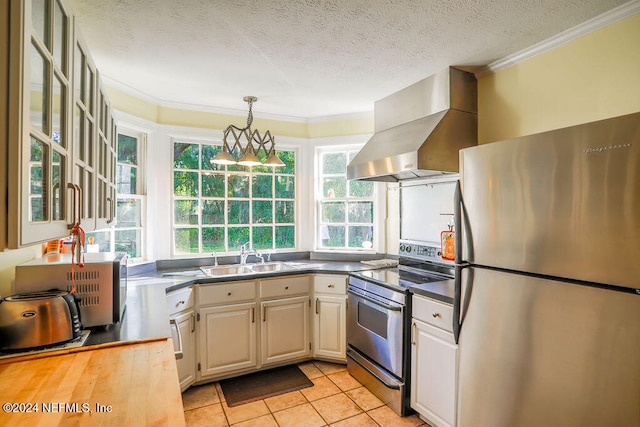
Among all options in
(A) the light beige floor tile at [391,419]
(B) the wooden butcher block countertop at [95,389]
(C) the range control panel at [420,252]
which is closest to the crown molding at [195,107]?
(C) the range control panel at [420,252]

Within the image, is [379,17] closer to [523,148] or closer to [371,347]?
[523,148]

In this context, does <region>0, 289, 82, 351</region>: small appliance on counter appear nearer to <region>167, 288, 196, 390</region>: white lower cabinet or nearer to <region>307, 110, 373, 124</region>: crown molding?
<region>167, 288, 196, 390</region>: white lower cabinet

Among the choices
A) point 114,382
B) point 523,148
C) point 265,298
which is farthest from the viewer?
point 265,298

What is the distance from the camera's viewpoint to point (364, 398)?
98.9 inches

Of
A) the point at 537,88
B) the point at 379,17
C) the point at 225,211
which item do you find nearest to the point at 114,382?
the point at 379,17

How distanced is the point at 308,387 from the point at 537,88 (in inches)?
105

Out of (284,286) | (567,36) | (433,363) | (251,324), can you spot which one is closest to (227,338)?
(251,324)

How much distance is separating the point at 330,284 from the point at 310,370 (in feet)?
2.51

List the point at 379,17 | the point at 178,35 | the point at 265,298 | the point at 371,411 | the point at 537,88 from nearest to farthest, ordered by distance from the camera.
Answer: the point at 379,17 < the point at 178,35 < the point at 537,88 < the point at 371,411 < the point at 265,298

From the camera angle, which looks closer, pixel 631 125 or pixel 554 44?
pixel 631 125

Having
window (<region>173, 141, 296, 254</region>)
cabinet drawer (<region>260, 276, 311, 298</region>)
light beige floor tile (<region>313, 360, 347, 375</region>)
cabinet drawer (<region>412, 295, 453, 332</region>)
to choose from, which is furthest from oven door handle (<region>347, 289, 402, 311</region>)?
window (<region>173, 141, 296, 254</region>)

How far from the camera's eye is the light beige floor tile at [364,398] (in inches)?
95.0

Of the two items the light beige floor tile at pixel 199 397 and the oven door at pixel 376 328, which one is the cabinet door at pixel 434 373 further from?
the light beige floor tile at pixel 199 397

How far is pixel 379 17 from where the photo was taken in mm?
1766
